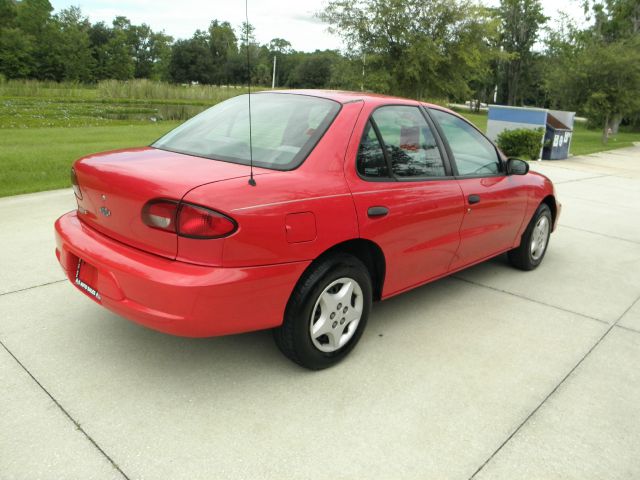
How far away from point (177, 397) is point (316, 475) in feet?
2.93

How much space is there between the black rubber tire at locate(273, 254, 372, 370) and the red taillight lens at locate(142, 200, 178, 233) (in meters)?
0.73

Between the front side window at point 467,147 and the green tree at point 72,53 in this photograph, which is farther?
the green tree at point 72,53

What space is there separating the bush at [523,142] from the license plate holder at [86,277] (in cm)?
1446

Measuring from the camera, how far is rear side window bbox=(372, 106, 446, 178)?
11.5 feet

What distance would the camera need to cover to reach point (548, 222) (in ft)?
18.0

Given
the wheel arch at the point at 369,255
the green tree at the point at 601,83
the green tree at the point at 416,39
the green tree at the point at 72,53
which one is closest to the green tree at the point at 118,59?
the green tree at the point at 72,53

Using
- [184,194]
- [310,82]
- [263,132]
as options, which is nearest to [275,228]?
[184,194]

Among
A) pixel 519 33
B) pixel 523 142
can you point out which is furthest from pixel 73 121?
pixel 519 33

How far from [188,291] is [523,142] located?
15030mm

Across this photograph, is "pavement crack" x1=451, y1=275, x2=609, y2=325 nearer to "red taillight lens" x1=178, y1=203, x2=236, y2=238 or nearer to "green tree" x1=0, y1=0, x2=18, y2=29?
"red taillight lens" x1=178, y1=203, x2=236, y2=238

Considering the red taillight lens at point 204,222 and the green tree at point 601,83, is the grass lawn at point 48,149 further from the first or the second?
the green tree at point 601,83

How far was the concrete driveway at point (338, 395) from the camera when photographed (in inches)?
97.0

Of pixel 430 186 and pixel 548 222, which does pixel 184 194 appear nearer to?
pixel 430 186

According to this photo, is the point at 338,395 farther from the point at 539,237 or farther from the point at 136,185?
the point at 539,237
